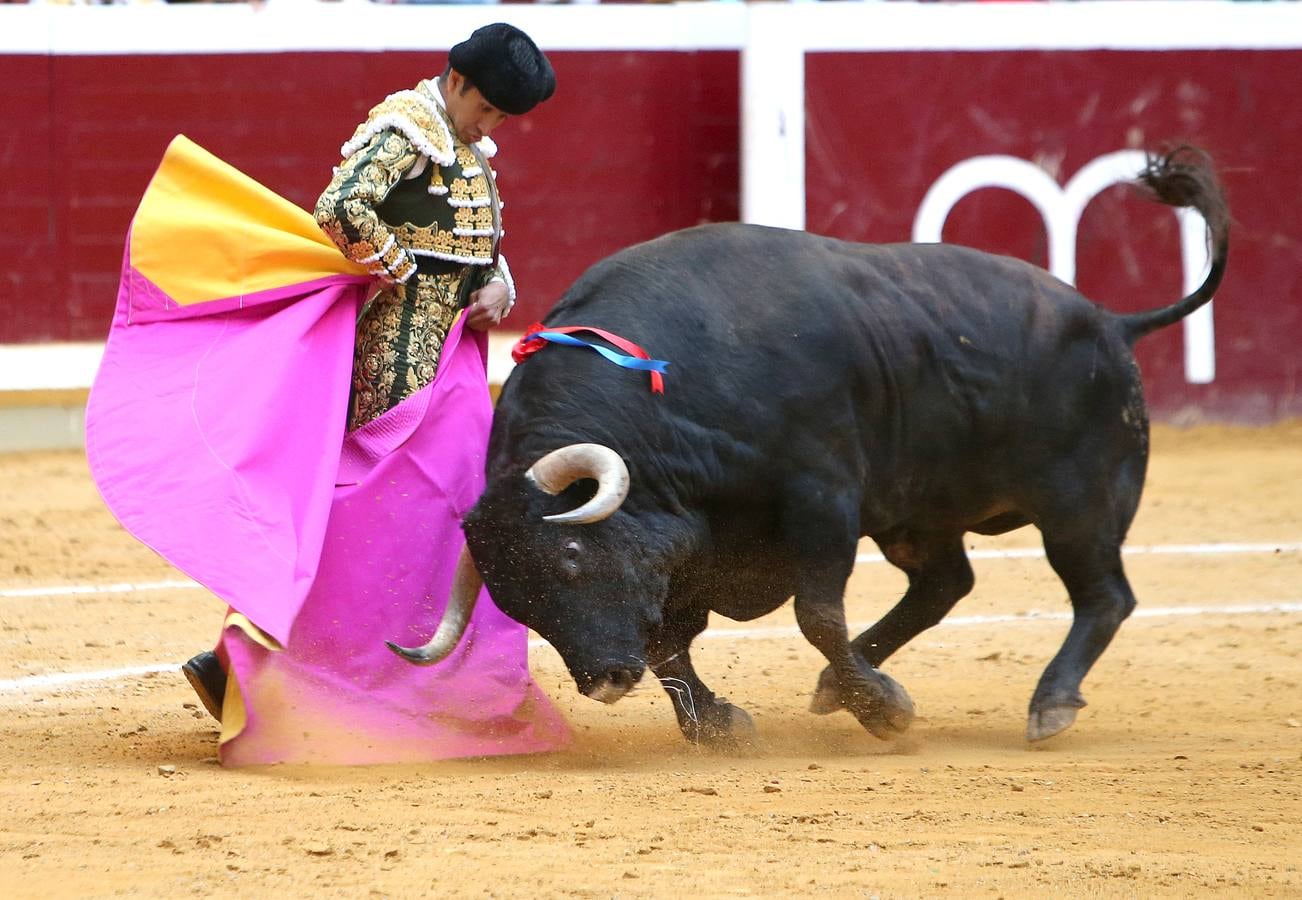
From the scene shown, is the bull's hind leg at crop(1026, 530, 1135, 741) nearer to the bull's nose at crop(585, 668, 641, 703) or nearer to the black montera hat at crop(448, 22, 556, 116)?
the bull's nose at crop(585, 668, 641, 703)

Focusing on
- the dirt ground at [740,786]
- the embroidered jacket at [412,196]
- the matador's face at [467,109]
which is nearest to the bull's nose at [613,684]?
the dirt ground at [740,786]

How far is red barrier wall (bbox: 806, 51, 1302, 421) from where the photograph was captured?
837 cm

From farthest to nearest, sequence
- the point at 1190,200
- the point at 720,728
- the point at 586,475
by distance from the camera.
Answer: the point at 1190,200 → the point at 720,728 → the point at 586,475

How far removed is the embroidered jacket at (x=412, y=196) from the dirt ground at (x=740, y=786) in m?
0.97

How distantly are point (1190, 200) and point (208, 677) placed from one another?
7.78ft

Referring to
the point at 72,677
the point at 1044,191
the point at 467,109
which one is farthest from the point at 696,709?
the point at 1044,191

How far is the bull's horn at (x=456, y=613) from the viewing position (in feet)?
11.2

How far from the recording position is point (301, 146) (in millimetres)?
7969

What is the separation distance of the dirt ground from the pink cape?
0.12 metres

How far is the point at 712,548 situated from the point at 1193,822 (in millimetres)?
1041

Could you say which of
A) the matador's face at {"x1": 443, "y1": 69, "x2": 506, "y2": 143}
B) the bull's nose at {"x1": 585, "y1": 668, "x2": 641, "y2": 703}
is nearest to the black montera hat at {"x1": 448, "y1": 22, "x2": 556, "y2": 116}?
the matador's face at {"x1": 443, "y1": 69, "x2": 506, "y2": 143}

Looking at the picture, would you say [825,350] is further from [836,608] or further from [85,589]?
[85,589]

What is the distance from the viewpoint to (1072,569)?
402 cm

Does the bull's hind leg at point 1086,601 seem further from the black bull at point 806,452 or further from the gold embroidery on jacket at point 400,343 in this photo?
the gold embroidery on jacket at point 400,343
